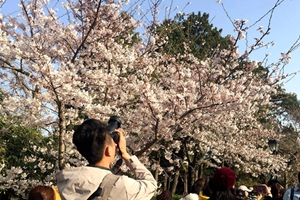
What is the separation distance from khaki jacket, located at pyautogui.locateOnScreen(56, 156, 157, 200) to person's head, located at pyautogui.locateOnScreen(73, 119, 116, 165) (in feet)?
0.25

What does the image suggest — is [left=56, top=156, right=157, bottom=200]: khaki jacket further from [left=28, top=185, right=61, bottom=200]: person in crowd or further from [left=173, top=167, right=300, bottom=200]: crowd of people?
[left=173, top=167, right=300, bottom=200]: crowd of people

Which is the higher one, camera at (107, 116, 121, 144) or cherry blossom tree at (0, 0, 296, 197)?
cherry blossom tree at (0, 0, 296, 197)

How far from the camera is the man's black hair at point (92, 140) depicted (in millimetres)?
1465

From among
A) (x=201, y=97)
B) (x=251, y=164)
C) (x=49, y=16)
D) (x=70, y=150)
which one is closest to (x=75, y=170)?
(x=201, y=97)

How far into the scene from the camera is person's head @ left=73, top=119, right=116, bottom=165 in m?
1.47

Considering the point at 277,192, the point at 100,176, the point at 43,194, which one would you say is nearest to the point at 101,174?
the point at 100,176

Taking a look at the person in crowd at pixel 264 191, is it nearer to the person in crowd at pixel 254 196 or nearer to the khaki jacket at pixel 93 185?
the person in crowd at pixel 254 196

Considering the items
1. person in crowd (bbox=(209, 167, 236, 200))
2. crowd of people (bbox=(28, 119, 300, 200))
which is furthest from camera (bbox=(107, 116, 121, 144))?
person in crowd (bbox=(209, 167, 236, 200))

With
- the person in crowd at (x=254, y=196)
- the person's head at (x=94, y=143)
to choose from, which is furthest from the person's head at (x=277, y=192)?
the person's head at (x=94, y=143)

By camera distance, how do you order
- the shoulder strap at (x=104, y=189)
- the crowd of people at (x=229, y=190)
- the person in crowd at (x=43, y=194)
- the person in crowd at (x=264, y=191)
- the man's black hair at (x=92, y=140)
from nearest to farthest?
the shoulder strap at (x=104, y=189) < the man's black hair at (x=92, y=140) < the person in crowd at (x=43, y=194) < the crowd of people at (x=229, y=190) < the person in crowd at (x=264, y=191)

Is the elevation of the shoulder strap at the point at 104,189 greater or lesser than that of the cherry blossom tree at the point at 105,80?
lesser

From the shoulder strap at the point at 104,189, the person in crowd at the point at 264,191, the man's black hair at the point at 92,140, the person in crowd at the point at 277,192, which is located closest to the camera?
the shoulder strap at the point at 104,189

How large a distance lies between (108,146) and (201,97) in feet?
11.0

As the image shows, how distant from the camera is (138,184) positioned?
1.40 meters
